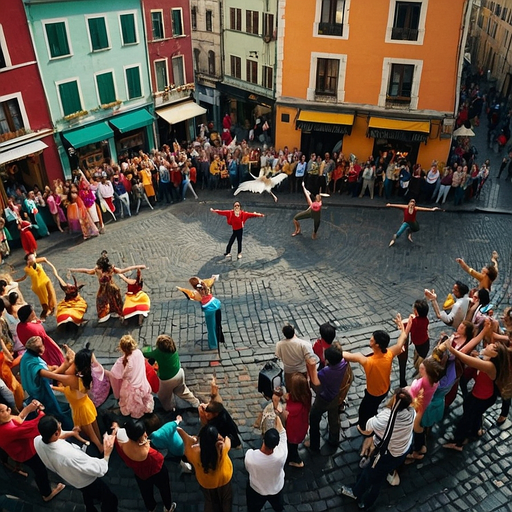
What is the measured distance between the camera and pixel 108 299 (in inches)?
458

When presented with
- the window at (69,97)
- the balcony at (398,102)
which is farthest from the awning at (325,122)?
the window at (69,97)

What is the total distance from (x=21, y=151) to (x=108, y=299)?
11.8 meters

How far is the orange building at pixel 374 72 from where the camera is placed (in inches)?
785

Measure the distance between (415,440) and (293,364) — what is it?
7.63 feet

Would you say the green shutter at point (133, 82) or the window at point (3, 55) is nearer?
the window at point (3, 55)

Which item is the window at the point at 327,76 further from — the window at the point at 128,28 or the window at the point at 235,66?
the window at the point at 128,28

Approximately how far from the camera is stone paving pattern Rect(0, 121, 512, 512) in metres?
7.76

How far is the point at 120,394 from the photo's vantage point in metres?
8.05

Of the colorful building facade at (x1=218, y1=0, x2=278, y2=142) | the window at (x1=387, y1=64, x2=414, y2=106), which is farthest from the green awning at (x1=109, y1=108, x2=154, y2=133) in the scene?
the window at (x1=387, y1=64, x2=414, y2=106)

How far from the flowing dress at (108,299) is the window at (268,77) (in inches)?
730

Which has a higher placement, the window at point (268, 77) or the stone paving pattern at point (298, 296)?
the window at point (268, 77)

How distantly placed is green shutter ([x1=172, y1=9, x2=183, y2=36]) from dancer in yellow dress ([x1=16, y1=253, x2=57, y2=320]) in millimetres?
18319

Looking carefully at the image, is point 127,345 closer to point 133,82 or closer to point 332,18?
point 332,18

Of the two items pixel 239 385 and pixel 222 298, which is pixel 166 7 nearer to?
pixel 222 298
